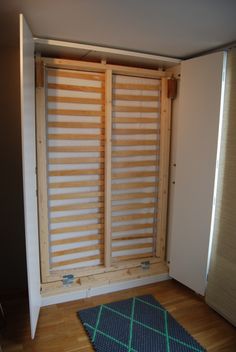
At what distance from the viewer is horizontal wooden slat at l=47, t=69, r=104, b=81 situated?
2.56 metres

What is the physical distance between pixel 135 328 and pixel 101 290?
585mm

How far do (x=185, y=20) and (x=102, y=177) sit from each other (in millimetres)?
1610

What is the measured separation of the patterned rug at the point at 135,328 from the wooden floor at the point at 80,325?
0.08 meters

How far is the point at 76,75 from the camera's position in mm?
2637

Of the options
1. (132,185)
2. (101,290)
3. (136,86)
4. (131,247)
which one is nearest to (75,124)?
(136,86)

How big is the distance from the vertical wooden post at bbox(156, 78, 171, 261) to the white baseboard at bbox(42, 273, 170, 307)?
11.1 inches

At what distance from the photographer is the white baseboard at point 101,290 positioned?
8.70ft

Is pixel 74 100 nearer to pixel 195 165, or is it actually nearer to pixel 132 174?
pixel 132 174

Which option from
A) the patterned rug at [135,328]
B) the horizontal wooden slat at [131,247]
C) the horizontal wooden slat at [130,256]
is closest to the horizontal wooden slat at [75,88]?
the horizontal wooden slat at [131,247]

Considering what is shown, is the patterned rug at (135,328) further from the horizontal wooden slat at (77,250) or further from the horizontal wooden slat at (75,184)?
the horizontal wooden slat at (75,184)

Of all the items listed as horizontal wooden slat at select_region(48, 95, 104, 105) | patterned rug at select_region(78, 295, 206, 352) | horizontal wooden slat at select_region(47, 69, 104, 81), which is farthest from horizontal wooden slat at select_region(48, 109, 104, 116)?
patterned rug at select_region(78, 295, 206, 352)

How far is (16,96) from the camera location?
2533mm

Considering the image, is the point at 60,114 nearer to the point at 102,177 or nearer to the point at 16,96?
the point at 16,96

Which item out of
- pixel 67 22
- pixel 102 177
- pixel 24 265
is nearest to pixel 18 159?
pixel 102 177
